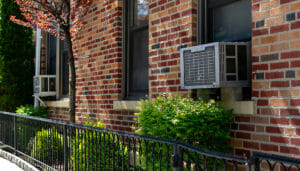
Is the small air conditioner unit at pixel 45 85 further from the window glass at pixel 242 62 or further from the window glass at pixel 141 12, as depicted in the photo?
the window glass at pixel 242 62

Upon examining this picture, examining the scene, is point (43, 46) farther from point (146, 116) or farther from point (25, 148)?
point (146, 116)

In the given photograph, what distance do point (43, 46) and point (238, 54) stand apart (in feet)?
25.8

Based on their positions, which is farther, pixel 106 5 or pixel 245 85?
pixel 106 5

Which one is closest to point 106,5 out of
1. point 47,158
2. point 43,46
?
point 47,158

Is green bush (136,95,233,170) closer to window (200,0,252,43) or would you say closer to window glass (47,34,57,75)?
window (200,0,252,43)

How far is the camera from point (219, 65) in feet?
12.5

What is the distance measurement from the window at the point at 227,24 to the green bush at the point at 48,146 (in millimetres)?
2569

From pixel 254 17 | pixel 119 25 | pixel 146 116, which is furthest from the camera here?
pixel 119 25

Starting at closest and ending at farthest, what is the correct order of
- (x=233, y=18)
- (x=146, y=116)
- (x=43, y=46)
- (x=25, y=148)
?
(x=146, y=116) → (x=233, y=18) → (x=25, y=148) → (x=43, y=46)

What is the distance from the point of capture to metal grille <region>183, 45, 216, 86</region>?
3924mm

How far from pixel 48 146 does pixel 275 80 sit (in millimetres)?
3957

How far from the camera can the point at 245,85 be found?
13.3 ft

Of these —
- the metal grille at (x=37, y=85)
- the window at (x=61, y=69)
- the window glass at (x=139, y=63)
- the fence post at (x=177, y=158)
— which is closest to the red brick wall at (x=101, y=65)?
the window glass at (x=139, y=63)

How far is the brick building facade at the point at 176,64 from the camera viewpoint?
3561mm
